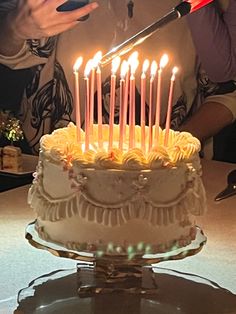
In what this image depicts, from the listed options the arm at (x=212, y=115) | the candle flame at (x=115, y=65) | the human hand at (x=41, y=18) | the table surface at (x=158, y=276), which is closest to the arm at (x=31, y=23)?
the human hand at (x=41, y=18)

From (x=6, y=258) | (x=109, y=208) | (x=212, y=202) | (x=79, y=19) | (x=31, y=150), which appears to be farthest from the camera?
(x=31, y=150)

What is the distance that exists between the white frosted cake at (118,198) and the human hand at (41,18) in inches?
49.7

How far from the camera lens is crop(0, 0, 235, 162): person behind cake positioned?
2494mm

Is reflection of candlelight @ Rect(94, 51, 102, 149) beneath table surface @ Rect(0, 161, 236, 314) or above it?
above

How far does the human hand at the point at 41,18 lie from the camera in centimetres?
249

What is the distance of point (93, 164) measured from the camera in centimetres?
126

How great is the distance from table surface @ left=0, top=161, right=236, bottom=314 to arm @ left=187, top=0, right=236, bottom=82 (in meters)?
0.83

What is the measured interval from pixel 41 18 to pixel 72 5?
4.3 inches

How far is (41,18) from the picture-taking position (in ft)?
8.32

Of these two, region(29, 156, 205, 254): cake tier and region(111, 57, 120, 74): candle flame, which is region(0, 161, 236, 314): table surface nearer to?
region(29, 156, 205, 254): cake tier

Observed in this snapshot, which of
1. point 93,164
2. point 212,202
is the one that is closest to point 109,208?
point 93,164

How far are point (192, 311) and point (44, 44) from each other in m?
1.49

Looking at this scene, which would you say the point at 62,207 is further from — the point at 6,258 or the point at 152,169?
the point at 6,258

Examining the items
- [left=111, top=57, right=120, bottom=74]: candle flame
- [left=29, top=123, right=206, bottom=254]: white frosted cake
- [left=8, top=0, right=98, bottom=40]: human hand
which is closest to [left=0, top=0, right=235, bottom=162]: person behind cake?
[left=8, top=0, right=98, bottom=40]: human hand
